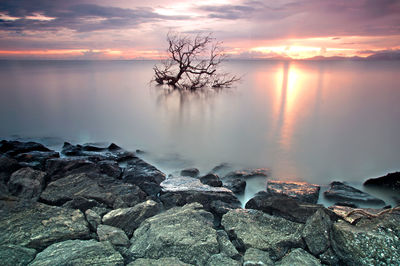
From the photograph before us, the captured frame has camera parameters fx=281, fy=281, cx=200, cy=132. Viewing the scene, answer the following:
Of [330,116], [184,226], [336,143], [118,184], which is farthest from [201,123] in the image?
[184,226]

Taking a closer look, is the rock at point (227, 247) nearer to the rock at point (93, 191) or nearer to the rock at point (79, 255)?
the rock at point (79, 255)

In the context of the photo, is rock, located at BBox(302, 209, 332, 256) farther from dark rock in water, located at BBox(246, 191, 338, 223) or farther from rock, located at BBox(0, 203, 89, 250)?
rock, located at BBox(0, 203, 89, 250)

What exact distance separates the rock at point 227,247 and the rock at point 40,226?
135cm

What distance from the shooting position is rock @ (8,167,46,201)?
12.0 ft

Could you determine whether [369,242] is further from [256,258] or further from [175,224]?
[175,224]

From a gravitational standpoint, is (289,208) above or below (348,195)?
above

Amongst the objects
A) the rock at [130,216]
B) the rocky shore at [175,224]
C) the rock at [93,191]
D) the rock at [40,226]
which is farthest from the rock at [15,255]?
the rock at [93,191]

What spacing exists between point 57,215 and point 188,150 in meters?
3.59

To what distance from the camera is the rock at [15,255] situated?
235cm

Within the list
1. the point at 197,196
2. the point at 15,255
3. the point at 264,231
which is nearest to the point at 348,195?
the point at 264,231

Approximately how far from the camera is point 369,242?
255 centimetres

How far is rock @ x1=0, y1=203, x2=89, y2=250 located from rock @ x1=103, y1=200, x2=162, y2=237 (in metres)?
0.27

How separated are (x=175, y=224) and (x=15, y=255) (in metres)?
1.41

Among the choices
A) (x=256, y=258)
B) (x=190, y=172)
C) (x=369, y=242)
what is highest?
(x=369, y=242)
